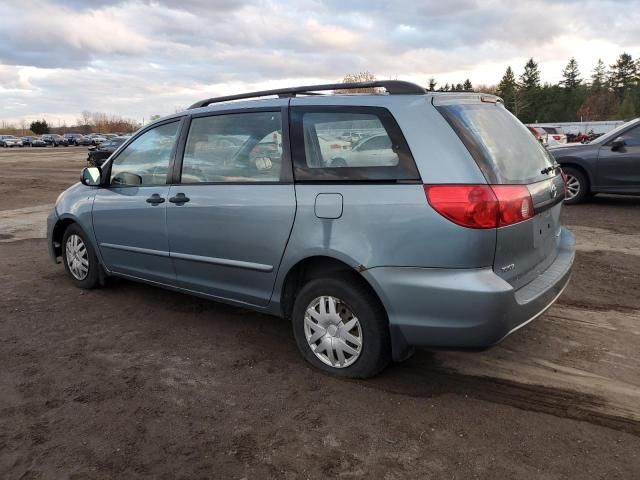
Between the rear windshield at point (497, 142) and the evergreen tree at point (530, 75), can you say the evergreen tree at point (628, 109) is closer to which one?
the evergreen tree at point (530, 75)

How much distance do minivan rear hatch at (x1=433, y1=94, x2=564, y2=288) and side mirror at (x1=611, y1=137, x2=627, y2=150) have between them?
6626 mm

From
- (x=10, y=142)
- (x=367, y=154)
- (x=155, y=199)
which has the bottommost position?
(x=10, y=142)

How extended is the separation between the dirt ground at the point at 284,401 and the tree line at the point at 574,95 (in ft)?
273

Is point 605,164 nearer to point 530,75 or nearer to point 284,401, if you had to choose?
point 284,401

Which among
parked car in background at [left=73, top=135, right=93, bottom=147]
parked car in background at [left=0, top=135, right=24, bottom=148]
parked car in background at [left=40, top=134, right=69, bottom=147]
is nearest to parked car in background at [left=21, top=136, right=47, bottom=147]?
parked car in background at [left=40, top=134, right=69, bottom=147]

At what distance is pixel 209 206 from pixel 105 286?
2201mm

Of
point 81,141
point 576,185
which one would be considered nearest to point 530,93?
point 81,141

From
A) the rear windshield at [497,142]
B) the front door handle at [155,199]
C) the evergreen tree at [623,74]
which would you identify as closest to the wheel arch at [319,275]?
the rear windshield at [497,142]

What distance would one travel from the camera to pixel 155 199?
4.38 m

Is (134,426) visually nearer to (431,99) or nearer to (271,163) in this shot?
(271,163)

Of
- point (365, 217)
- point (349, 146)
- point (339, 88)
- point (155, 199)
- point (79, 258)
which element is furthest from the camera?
point (79, 258)

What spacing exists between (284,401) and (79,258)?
10.5 feet

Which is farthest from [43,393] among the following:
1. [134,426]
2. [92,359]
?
[134,426]

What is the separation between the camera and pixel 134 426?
9.72 feet
